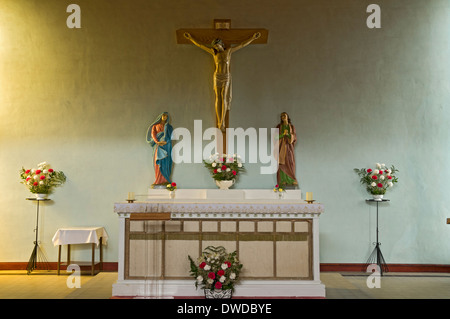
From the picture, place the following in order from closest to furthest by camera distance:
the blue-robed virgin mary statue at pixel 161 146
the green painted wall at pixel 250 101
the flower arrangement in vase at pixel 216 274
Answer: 1. the flower arrangement in vase at pixel 216 274
2. the blue-robed virgin mary statue at pixel 161 146
3. the green painted wall at pixel 250 101

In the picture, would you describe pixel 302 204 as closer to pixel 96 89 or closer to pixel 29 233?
pixel 96 89

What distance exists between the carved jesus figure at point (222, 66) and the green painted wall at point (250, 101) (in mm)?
379

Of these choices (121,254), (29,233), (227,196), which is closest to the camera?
(121,254)

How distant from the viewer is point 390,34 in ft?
24.9

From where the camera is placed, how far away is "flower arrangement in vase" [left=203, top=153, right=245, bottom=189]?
667cm

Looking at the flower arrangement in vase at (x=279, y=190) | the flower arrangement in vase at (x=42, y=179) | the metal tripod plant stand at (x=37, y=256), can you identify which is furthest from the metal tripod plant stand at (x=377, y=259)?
the metal tripod plant stand at (x=37, y=256)

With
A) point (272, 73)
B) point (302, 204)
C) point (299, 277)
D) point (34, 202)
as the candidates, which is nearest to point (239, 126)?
point (272, 73)

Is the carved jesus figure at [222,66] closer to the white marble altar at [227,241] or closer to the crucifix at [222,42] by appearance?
the crucifix at [222,42]

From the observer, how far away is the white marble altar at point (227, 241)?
516cm

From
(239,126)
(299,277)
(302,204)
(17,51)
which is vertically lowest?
(299,277)

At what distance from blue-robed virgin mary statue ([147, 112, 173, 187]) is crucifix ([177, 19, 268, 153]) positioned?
99cm

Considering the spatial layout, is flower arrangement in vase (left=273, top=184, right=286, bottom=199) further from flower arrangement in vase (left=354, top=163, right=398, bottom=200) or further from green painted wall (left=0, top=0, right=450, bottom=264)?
flower arrangement in vase (left=354, top=163, right=398, bottom=200)

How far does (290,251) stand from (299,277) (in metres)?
0.34

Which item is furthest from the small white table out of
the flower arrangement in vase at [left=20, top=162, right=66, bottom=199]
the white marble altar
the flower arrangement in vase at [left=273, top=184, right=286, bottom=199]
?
the flower arrangement in vase at [left=273, top=184, right=286, bottom=199]
